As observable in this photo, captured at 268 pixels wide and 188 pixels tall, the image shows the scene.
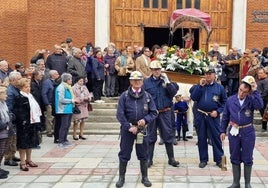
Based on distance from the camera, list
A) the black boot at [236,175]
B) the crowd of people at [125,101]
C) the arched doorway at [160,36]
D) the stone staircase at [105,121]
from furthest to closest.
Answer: the arched doorway at [160,36]
the stone staircase at [105,121]
the crowd of people at [125,101]
the black boot at [236,175]

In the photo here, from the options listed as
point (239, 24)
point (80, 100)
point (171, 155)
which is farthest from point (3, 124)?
point (239, 24)

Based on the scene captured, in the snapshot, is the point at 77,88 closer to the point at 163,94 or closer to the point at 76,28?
the point at 163,94

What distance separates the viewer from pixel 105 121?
1527 cm

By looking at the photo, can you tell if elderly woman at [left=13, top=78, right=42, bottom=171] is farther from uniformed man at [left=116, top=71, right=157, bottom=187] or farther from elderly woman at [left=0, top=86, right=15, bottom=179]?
uniformed man at [left=116, top=71, right=157, bottom=187]

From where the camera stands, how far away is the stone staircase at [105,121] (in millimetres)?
14602

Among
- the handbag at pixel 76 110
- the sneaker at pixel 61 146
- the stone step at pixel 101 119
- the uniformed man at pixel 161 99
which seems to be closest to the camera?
the uniformed man at pixel 161 99

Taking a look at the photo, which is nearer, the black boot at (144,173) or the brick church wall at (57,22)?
the black boot at (144,173)

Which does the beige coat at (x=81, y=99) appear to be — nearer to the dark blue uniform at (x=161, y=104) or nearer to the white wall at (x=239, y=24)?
the dark blue uniform at (x=161, y=104)

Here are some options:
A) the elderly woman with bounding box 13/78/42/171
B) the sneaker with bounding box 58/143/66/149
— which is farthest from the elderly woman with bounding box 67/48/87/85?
the elderly woman with bounding box 13/78/42/171

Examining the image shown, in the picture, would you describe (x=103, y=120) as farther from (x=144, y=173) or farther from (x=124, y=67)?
(x=144, y=173)

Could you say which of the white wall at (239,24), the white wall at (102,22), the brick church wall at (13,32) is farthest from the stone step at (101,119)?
the white wall at (239,24)

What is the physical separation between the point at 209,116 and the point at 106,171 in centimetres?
234

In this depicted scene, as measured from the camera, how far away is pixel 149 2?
66.0ft

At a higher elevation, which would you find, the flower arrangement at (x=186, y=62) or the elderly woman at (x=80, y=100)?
the flower arrangement at (x=186, y=62)
